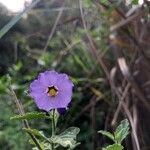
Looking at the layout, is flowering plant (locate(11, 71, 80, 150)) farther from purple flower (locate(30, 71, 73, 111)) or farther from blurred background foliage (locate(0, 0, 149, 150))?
blurred background foliage (locate(0, 0, 149, 150))

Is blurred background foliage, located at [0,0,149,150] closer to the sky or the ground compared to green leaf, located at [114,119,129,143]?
closer to the sky

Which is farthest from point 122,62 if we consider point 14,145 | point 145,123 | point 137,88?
point 14,145

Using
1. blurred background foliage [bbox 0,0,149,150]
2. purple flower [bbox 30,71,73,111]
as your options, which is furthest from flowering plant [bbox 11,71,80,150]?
blurred background foliage [bbox 0,0,149,150]

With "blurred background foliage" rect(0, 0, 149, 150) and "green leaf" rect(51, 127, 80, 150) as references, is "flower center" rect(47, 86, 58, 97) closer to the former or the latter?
"green leaf" rect(51, 127, 80, 150)

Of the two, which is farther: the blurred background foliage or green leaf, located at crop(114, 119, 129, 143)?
the blurred background foliage

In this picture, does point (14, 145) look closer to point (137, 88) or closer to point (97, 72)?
point (137, 88)

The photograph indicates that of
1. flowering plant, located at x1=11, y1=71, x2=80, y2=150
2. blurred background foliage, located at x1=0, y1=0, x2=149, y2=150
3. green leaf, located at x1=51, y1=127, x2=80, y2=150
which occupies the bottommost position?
green leaf, located at x1=51, y1=127, x2=80, y2=150

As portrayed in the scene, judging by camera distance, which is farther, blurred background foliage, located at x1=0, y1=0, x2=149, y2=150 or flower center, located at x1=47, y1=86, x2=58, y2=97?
blurred background foliage, located at x1=0, y1=0, x2=149, y2=150

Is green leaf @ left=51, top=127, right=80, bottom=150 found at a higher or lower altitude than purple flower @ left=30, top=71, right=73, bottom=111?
lower

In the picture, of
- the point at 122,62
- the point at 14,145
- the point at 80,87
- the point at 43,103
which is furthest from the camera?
the point at 80,87
